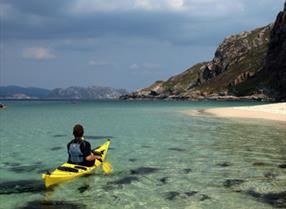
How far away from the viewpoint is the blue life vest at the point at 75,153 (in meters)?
18.5

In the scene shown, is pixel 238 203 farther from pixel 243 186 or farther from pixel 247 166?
pixel 247 166

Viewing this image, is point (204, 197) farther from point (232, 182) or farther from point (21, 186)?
point (21, 186)

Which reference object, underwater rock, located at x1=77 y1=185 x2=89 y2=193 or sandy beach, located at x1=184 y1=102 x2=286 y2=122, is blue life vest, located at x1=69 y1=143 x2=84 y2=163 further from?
sandy beach, located at x1=184 y1=102 x2=286 y2=122

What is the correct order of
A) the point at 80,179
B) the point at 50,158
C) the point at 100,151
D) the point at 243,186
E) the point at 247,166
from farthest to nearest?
the point at 50,158
the point at 100,151
the point at 247,166
the point at 80,179
the point at 243,186

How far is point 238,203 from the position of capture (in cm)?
1481

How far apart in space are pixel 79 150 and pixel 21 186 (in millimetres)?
3055

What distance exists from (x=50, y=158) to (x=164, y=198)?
12325mm

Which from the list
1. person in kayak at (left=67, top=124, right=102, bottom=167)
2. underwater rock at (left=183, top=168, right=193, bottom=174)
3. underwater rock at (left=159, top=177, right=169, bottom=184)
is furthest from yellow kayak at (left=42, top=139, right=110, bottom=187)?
underwater rock at (left=183, top=168, right=193, bottom=174)

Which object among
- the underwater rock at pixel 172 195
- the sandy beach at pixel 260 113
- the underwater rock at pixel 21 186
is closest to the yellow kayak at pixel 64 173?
the underwater rock at pixel 21 186

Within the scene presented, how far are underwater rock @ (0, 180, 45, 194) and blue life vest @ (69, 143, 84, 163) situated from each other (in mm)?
1861

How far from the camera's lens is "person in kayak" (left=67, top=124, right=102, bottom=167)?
59.8ft

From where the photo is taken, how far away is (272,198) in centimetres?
1529

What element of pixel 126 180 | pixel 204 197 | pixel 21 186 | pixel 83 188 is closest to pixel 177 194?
pixel 204 197

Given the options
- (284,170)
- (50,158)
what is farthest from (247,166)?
(50,158)
